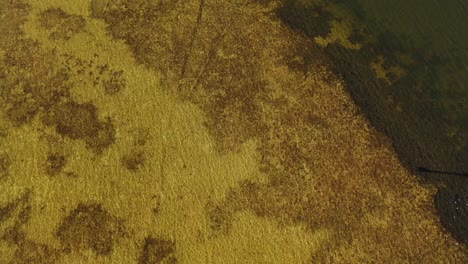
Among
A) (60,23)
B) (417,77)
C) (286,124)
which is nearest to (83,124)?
(60,23)

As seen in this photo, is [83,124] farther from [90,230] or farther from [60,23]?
[60,23]

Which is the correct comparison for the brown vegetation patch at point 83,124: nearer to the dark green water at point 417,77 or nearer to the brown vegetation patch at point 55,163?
the brown vegetation patch at point 55,163

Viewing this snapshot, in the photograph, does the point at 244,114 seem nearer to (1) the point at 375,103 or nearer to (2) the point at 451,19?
(1) the point at 375,103

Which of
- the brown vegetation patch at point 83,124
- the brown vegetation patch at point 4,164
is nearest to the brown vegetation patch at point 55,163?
the brown vegetation patch at point 83,124

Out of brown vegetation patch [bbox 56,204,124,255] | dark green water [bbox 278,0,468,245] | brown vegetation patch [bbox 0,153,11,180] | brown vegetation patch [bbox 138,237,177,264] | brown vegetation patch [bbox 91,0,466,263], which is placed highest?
dark green water [bbox 278,0,468,245]

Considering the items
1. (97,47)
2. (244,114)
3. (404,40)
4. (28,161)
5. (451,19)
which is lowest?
(28,161)

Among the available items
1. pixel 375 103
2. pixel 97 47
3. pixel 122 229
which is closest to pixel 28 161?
pixel 122 229

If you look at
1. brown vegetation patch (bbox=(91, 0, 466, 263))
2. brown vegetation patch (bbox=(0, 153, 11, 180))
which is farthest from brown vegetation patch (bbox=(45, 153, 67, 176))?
brown vegetation patch (bbox=(91, 0, 466, 263))

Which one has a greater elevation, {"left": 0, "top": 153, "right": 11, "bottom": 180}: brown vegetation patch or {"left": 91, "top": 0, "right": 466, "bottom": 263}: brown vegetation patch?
{"left": 91, "top": 0, "right": 466, "bottom": 263}: brown vegetation patch

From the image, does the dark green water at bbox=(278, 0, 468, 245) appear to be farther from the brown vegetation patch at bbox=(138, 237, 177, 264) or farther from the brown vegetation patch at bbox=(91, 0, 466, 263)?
the brown vegetation patch at bbox=(138, 237, 177, 264)
